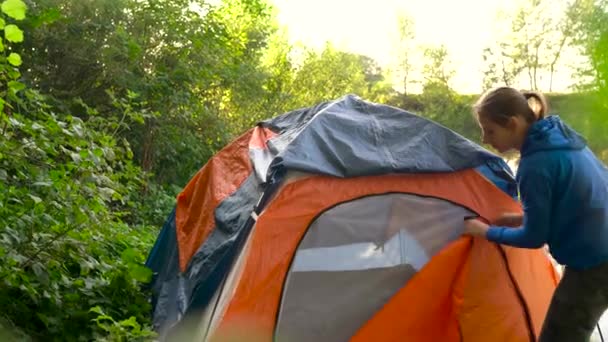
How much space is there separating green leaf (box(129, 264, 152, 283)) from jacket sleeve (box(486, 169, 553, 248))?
169 cm

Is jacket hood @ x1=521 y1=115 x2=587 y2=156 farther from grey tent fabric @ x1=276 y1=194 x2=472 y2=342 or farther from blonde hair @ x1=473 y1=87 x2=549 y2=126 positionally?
grey tent fabric @ x1=276 y1=194 x2=472 y2=342

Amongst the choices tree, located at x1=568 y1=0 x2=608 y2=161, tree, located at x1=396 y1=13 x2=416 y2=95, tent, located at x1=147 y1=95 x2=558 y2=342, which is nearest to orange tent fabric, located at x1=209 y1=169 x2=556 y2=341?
tent, located at x1=147 y1=95 x2=558 y2=342

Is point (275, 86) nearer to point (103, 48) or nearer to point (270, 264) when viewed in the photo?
point (103, 48)

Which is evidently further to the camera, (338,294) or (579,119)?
(579,119)

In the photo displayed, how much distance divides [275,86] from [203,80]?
2.51 meters

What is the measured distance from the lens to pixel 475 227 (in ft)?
8.32

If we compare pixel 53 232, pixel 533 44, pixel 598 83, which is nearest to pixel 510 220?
pixel 53 232

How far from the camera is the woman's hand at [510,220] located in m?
2.54

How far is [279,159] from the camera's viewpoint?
263cm

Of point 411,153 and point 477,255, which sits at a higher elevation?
point 411,153

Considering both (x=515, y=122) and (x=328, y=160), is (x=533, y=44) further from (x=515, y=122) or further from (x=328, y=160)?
(x=515, y=122)

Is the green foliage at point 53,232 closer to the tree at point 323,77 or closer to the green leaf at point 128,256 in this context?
the green leaf at point 128,256

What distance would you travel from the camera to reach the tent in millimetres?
2588

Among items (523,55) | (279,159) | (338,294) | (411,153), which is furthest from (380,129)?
(523,55)
